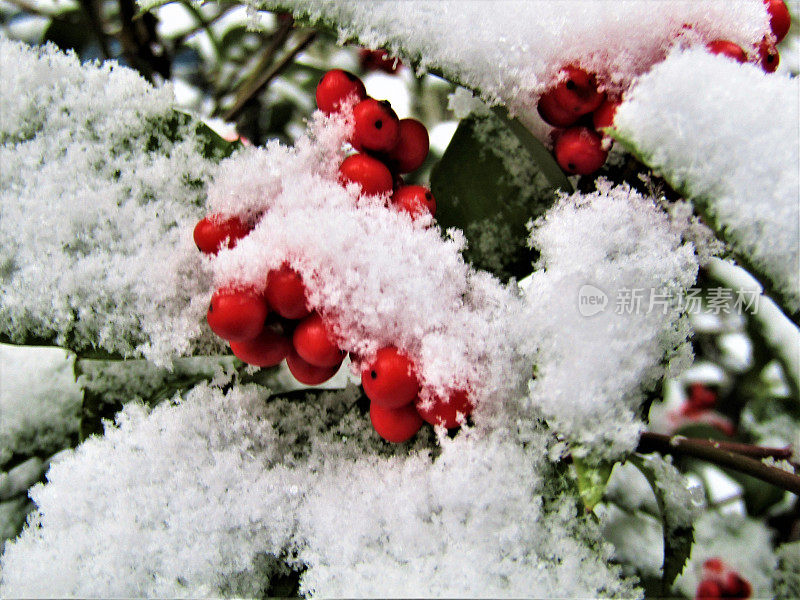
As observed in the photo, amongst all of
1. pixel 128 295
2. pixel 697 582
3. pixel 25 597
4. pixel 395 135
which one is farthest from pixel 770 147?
pixel 697 582

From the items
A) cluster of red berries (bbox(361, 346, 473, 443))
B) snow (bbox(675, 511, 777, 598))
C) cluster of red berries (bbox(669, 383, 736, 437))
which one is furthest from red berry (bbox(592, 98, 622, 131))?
cluster of red berries (bbox(669, 383, 736, 437))

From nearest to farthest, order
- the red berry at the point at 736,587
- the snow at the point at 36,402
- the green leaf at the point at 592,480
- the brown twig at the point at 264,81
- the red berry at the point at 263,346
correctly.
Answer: the green leaf at the point at 592,480
the red berry at the point at 263,346
the snow at the point at 36,402
the brown twig at the point at 264,81
the red berry at the point at 736,587

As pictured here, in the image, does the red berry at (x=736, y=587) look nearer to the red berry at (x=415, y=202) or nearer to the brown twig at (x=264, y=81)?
the red berry at (x=415, y=202)

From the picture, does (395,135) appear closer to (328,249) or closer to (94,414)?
(328,249)

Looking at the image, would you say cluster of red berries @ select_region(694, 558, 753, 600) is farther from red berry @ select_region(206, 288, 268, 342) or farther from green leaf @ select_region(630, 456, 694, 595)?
red berry @ select_region(206, 288, 268, 342)

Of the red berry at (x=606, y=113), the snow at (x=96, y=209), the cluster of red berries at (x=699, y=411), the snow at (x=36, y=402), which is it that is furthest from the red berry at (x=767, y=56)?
the cluster of red berries at (x=699, y=411)

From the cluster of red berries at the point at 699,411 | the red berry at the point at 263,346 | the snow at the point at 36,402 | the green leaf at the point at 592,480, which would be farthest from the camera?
the cluster of red berries at the point at 699,411

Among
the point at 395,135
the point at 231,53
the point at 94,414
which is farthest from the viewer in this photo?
the point at 231,53

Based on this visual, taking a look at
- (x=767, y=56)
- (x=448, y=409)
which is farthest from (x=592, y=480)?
(x=767, y=56)
